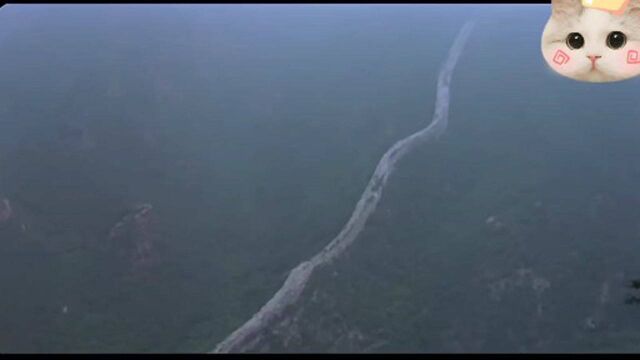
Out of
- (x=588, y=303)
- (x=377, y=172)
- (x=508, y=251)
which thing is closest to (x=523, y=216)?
(x=508, y=251)

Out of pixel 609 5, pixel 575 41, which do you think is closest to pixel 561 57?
pixel 575 41

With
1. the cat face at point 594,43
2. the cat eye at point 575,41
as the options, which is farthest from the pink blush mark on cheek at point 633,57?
the cat eye at point 575,41

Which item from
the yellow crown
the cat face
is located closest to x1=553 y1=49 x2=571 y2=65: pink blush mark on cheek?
the cat face

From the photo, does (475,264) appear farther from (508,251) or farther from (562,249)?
(562,249)

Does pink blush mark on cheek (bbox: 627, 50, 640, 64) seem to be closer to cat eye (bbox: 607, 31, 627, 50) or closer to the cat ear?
cat eye (bbox: 607, 31, 627, 50)

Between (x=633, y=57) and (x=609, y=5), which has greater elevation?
(x=609, y=5)

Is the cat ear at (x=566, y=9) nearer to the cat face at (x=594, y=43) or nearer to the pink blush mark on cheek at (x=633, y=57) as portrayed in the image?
the cat face at (x=594, y=43)

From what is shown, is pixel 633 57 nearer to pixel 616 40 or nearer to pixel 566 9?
pixel 616 40
